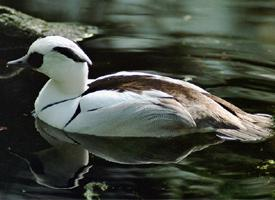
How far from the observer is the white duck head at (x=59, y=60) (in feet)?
20.9

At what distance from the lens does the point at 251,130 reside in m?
6.30

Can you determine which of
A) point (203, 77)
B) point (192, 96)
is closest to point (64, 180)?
point (192, 96)

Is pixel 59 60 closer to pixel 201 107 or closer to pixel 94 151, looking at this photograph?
pixel 94 151

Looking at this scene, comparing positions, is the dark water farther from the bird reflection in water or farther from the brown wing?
the brown wing

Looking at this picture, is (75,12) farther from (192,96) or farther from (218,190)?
(218,190)

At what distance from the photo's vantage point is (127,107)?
6.11 metres

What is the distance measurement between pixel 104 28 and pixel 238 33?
1.56 metres

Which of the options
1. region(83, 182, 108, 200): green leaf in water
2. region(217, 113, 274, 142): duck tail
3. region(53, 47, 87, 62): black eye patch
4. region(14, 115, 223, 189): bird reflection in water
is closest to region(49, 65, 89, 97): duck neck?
region(53, 47, 87, 62): black eye patch

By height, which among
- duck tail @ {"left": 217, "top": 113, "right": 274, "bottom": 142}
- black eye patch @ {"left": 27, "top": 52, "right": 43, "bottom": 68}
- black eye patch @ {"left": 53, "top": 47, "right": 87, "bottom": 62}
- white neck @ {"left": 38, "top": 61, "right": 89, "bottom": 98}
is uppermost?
black eye patch @ {"left": 53, "top": 47, "right": 87, "bottom": 62}

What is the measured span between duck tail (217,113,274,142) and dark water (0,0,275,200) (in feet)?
0.26

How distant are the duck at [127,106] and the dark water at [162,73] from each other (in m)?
0.12

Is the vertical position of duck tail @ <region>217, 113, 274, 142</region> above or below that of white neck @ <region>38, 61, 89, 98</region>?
below

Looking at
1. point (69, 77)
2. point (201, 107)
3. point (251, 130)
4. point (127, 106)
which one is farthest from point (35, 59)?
→ point (251, 130)

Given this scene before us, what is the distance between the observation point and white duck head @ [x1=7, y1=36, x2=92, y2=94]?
6371 mm
